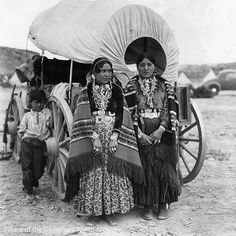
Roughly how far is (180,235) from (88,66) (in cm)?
305

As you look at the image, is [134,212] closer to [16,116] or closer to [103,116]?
[103,116]

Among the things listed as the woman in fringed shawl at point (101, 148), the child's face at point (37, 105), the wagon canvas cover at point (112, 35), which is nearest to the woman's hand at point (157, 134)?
the woman in fringed shawl at point (101, 148)

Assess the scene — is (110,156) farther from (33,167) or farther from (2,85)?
(2,85)

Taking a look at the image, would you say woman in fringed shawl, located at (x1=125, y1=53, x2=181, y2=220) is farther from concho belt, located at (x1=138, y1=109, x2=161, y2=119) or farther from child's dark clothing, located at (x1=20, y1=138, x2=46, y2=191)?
child's dark clothing, located at (x1=20, y1=138, x2=46, y2=191)

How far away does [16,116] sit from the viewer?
5754 millimetres

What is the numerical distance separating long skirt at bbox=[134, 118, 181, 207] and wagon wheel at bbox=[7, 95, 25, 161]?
7.64ft

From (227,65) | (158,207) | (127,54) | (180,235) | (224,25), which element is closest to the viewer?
(180,235)

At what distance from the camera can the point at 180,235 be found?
136 inches

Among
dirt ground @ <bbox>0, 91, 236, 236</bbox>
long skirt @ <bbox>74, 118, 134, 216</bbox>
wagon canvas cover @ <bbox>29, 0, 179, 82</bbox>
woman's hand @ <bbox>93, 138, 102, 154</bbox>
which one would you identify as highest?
wagon canvas cover @ <bbox>29, 0, 179, 82</bbox>

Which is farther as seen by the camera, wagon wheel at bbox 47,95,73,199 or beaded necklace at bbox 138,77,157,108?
wagon wheel at bbox 47,95,73,199

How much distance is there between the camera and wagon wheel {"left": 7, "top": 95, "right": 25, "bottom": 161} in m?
5.56

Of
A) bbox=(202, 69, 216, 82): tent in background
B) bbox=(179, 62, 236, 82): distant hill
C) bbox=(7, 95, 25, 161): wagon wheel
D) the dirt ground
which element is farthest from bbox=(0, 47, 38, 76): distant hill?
bbox=(202, 69, 216, 82): tent in background

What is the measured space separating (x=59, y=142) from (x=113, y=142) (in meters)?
0.98

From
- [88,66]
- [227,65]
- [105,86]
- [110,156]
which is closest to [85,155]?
[110,156]
